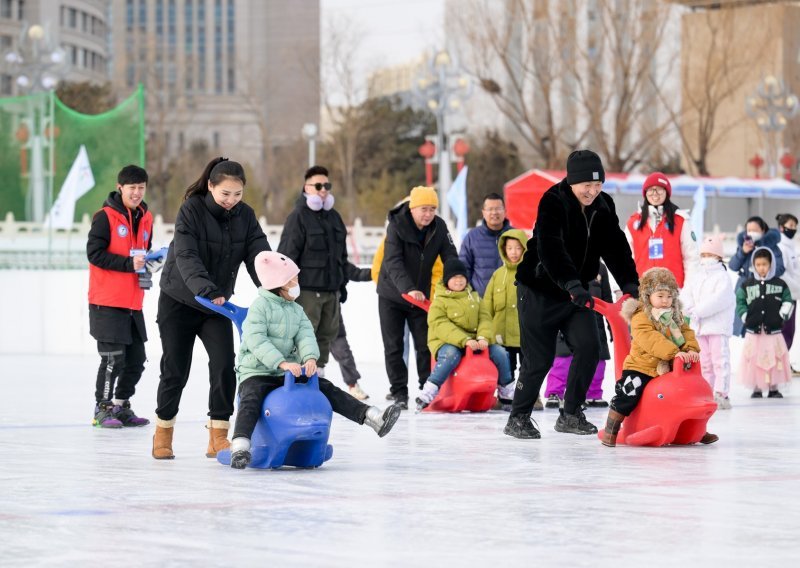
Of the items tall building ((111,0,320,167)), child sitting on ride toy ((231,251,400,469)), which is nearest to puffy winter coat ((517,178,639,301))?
child sitting on ride toy ((231,251,400,469))

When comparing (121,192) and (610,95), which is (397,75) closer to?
(610,95)

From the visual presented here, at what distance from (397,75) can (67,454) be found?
2134 inches

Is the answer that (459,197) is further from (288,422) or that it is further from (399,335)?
(288,422)

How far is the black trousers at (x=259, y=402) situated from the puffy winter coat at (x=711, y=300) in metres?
3.92

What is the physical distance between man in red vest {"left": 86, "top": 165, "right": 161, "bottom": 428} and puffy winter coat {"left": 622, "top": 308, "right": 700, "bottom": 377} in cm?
275

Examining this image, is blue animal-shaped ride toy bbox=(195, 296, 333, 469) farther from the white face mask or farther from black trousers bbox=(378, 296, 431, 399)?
the white face mask

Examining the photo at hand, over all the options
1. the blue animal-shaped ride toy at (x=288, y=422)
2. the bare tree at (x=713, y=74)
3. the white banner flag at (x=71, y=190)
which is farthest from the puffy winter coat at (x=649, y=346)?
the bare tree at (x=713, y=74)

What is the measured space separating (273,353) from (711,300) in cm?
439

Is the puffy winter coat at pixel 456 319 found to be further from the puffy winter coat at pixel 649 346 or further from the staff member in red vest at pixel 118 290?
the puffy winter coat at pixel 649 346

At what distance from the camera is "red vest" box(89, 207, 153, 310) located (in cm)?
863

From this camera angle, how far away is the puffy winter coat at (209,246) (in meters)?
6.73

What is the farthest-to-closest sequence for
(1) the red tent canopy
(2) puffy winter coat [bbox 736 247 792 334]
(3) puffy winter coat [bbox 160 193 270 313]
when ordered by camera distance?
(1) the red tent canopy, (2) puffy winter coat [bbox 736 247 792 334], (3) puffy winter coat [bbox 160 193 270 313]

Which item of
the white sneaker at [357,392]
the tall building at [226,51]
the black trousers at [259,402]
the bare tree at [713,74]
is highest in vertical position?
the tall building at [226,51]

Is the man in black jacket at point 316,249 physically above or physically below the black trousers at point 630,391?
above
